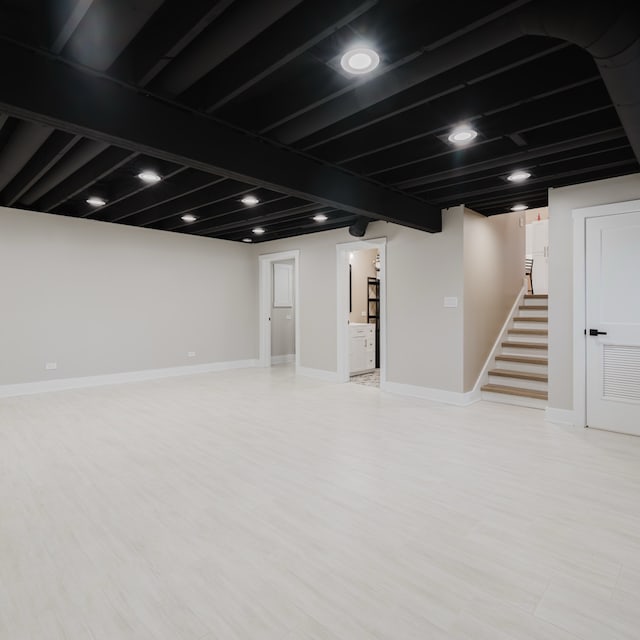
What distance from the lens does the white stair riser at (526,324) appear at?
5734mm

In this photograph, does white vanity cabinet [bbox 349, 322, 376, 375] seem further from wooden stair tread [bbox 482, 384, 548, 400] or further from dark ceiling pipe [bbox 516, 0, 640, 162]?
dark ceiling pipe [bbox 516, 0, 640, 162]

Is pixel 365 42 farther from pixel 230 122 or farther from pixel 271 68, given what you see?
pixel 230 122

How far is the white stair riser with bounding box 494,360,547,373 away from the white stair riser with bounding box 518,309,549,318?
105 centimetres

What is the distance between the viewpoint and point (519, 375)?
16.7 feet

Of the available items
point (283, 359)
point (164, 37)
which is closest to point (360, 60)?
point (164, 37)

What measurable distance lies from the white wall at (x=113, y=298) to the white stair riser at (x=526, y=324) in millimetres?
4748

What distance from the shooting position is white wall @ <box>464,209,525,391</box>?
503 cm

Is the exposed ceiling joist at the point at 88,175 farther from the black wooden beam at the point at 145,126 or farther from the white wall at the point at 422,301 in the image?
the white wall at the point at 422,301

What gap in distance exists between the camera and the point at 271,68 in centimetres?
204

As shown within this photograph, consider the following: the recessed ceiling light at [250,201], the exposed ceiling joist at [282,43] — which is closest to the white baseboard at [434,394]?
the recessed ceiling light at [250,201]

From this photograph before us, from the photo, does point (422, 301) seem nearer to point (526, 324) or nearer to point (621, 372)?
point (526, 324)

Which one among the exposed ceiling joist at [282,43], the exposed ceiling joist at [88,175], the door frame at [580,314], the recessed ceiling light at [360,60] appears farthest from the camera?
the door frame at [580,314]

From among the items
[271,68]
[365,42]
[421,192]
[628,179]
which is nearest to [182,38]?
[271,68]

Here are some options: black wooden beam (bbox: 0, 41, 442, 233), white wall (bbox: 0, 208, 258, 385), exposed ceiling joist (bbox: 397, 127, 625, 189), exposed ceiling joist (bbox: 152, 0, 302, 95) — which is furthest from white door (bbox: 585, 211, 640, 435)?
white wall (bbox: 0, 208, 258, 385)
